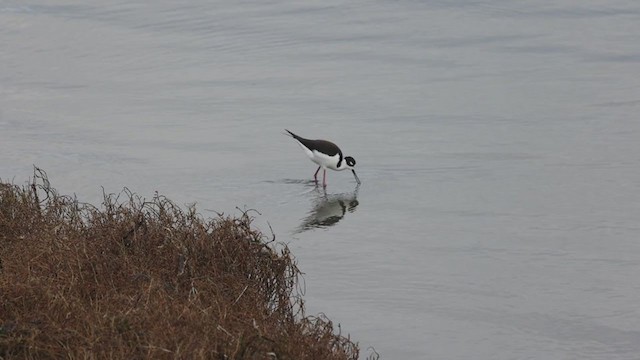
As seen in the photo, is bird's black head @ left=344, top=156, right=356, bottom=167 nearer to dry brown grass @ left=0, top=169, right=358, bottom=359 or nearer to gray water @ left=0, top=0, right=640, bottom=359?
gray water @ left=0, top=0, right=640, bottom=359

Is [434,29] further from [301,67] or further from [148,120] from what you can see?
[148,120]

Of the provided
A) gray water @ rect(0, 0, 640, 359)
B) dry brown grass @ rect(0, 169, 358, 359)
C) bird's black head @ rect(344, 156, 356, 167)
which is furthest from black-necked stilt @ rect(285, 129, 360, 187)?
dry brown grass @ rect(0, 169, 358, 359)

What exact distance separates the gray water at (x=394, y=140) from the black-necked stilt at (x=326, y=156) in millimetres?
222

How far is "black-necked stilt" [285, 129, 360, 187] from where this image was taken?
526 inches

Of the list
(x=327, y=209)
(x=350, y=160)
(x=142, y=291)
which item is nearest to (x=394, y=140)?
(x=350, y=160)

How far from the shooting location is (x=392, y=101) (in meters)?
16.4

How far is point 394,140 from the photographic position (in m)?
14.6

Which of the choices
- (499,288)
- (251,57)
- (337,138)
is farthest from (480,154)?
(251,57)

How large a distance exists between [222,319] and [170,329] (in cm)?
44

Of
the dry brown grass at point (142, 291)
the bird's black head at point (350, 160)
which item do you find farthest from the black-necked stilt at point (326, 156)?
the dry brown grass at point (142, 291)

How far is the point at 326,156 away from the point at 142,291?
243 inches

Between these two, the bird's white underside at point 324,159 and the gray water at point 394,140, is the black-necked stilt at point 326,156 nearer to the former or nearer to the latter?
the bird's white underside at point 324,159

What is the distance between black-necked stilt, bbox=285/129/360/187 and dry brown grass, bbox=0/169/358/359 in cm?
418

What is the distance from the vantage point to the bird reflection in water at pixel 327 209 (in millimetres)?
12039
